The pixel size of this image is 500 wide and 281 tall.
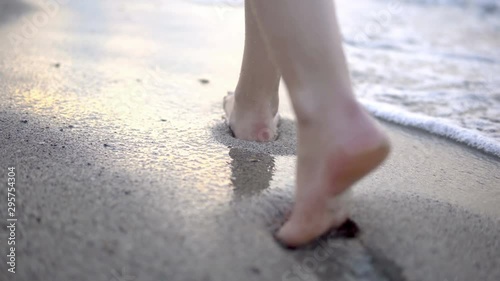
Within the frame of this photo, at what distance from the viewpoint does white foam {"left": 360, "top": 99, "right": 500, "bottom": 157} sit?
183cm

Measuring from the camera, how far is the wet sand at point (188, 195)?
3.10ft

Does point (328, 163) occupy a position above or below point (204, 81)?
above

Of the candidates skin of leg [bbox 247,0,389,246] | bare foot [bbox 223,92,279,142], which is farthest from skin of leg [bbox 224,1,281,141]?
skin of leg [bbox 247,0,389,246]

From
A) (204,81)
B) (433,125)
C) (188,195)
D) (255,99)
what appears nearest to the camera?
(188,195)

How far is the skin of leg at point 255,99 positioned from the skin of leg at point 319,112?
1.49 ft

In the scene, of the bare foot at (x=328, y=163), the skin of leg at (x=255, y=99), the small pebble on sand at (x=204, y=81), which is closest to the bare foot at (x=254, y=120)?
the skin of leg at (x=255, y=99)

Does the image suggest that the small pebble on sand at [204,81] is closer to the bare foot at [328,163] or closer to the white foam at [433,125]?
the white foam at [433,125]

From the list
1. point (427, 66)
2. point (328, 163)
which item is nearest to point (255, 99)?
point (328, 163)

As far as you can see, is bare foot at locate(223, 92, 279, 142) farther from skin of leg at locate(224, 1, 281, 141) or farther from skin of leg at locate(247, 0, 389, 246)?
skin of leg at locate(247, 0, 389, 246)

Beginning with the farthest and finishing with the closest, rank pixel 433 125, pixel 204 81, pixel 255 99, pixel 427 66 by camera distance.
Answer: pixel 427 66 → pixel 204 81 → pixel 433 125 → pixel 255 99

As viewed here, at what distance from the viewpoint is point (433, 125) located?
2.02m

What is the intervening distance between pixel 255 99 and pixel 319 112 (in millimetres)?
587

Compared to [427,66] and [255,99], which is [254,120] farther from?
[427,66]

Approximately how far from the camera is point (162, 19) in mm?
3771
